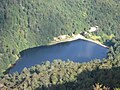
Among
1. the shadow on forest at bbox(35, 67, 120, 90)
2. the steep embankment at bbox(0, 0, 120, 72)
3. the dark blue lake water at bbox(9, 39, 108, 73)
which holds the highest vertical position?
the shadow on forest at bbox(35, 67, 120, 90)

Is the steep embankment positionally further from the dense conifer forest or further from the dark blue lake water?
the dark blue lake water

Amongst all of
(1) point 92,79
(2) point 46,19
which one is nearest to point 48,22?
(2) point 46,19

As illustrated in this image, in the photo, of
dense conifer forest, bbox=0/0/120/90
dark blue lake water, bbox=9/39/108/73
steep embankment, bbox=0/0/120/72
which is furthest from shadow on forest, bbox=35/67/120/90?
steep embankment, bbox=0/0/120/72

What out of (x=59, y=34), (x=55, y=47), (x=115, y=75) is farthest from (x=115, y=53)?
(x=115, y=75)

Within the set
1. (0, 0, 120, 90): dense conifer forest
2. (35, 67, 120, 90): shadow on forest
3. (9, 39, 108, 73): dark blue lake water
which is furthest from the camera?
(0, 0, 120, 90): dense conifer forest

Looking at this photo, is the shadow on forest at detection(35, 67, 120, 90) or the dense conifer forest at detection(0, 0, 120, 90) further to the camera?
the dense conifer forest at detection(0, 0, 120, 90)

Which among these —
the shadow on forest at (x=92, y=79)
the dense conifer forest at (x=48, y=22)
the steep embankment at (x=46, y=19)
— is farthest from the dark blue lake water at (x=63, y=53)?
the shadow on forest at (x=92, y=79)
